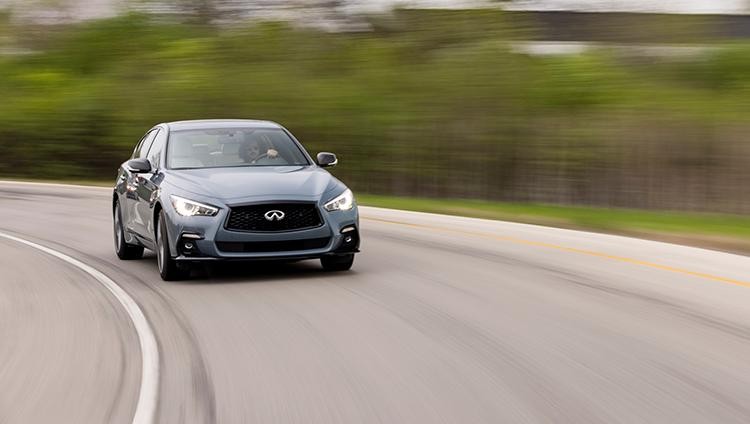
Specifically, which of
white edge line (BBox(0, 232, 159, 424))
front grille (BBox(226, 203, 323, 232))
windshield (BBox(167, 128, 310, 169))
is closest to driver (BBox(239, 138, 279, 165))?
windshield (BBox(167, 128, 310, 169))

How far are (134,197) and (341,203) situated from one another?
9.56 ft

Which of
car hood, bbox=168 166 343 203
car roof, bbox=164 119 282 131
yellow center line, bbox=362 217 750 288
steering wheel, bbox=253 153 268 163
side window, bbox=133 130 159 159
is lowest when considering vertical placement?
yellow center line, bbox=362 217 750 288

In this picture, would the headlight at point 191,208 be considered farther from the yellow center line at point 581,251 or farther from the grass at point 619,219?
the grass at point 619,219

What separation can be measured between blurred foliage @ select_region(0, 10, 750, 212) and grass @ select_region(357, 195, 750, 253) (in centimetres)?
135

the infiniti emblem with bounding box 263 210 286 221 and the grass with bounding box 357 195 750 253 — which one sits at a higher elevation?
the infiniti emblem with bounding box 263 210 286 221

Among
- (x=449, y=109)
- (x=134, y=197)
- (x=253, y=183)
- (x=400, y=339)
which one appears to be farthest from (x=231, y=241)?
(x=449, y=109)

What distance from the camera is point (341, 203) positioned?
40.4ft

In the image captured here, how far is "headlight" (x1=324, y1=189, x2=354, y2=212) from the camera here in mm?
12180

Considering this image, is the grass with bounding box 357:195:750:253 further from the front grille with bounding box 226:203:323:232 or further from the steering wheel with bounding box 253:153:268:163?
the front grille with bounding box 226:203:323:232

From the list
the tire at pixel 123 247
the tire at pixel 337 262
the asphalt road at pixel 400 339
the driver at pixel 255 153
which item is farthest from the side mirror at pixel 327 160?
the tire at pixel 123 247

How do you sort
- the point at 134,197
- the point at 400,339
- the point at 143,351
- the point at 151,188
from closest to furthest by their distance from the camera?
1. the point at 143,351
2. the point at 400,339
3. the point at 151,188
4. the point at 134,197

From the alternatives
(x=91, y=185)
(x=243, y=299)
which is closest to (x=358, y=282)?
(x=243, y=299)

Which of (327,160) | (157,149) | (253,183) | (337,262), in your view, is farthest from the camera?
(157,149)

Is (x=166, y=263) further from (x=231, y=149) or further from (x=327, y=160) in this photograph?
(x=327, y=160)
